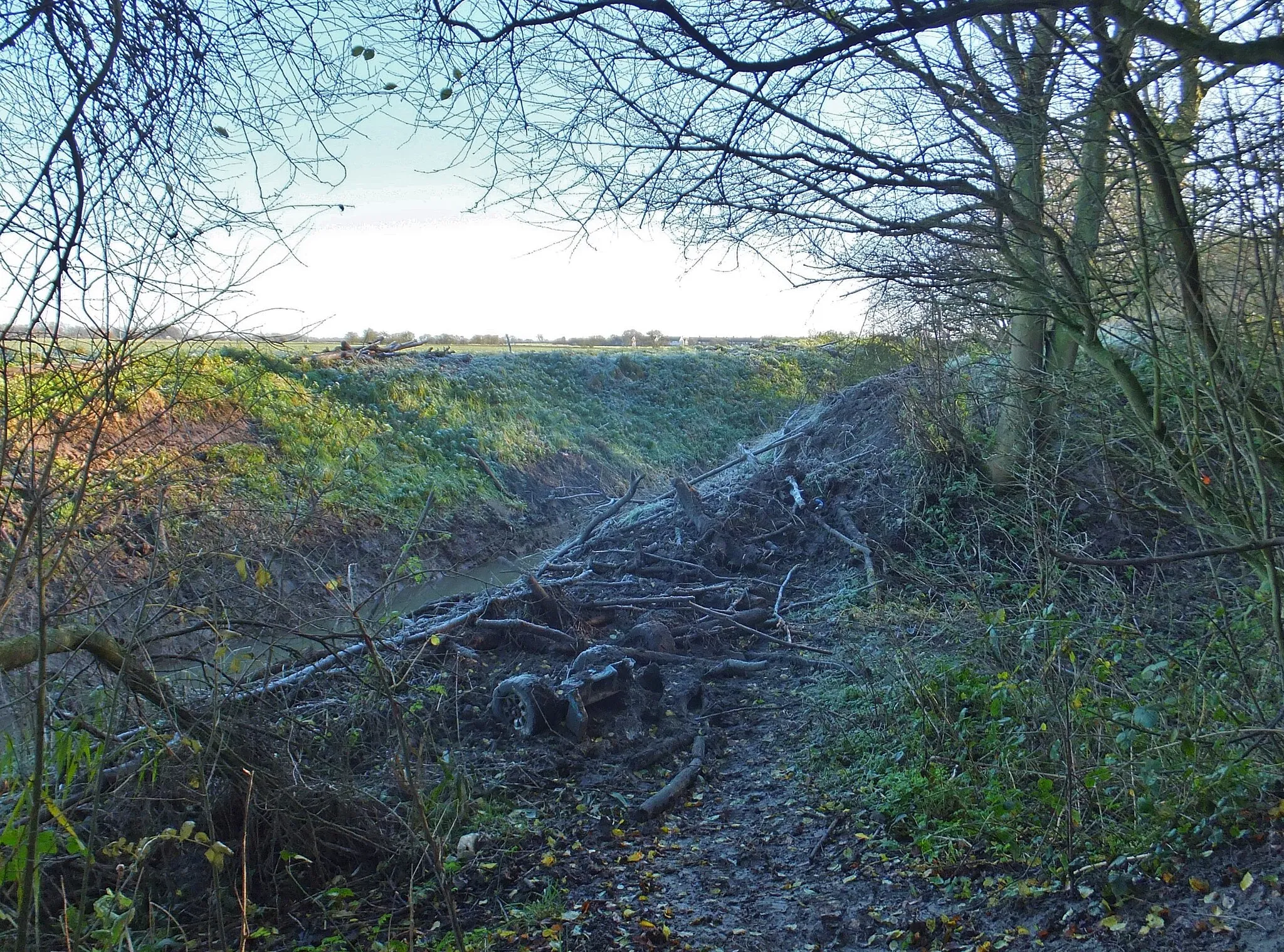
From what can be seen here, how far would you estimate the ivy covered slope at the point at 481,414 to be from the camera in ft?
49.7

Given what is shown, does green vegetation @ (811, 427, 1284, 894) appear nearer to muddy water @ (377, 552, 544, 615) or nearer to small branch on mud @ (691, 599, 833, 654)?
small branch on mud @ (691, 599, 833, 654)

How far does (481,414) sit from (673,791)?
16.6 metres

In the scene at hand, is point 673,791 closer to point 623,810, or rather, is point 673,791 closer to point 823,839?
point 623,810

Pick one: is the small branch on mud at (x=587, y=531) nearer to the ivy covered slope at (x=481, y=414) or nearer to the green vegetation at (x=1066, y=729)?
the ivy covered slope at (x=481, y=414)

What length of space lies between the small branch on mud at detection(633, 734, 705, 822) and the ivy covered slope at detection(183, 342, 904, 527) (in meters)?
Result: 6.05

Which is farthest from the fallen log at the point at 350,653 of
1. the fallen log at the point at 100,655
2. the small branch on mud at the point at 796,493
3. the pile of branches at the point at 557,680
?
the small branch on mud at the point at 796,493

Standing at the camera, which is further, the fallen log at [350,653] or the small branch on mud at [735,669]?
the small branch on mud at [735,669]

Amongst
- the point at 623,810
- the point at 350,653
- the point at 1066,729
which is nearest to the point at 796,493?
the point at 350,653

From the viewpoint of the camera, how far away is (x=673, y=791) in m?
5.75

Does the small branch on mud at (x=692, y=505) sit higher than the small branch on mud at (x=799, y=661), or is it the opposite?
the small branch on mud at (x=692, y=505)

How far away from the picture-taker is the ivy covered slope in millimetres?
15156

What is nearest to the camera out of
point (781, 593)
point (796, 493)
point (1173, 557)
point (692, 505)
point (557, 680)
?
point (1173, 557)

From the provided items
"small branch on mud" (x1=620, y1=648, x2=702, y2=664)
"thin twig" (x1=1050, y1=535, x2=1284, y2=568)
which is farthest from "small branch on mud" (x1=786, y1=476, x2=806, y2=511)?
"thin twig" (x1=1050, y1=535, x2=1284, y2=568)

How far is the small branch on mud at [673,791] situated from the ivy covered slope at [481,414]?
19.9 feet
